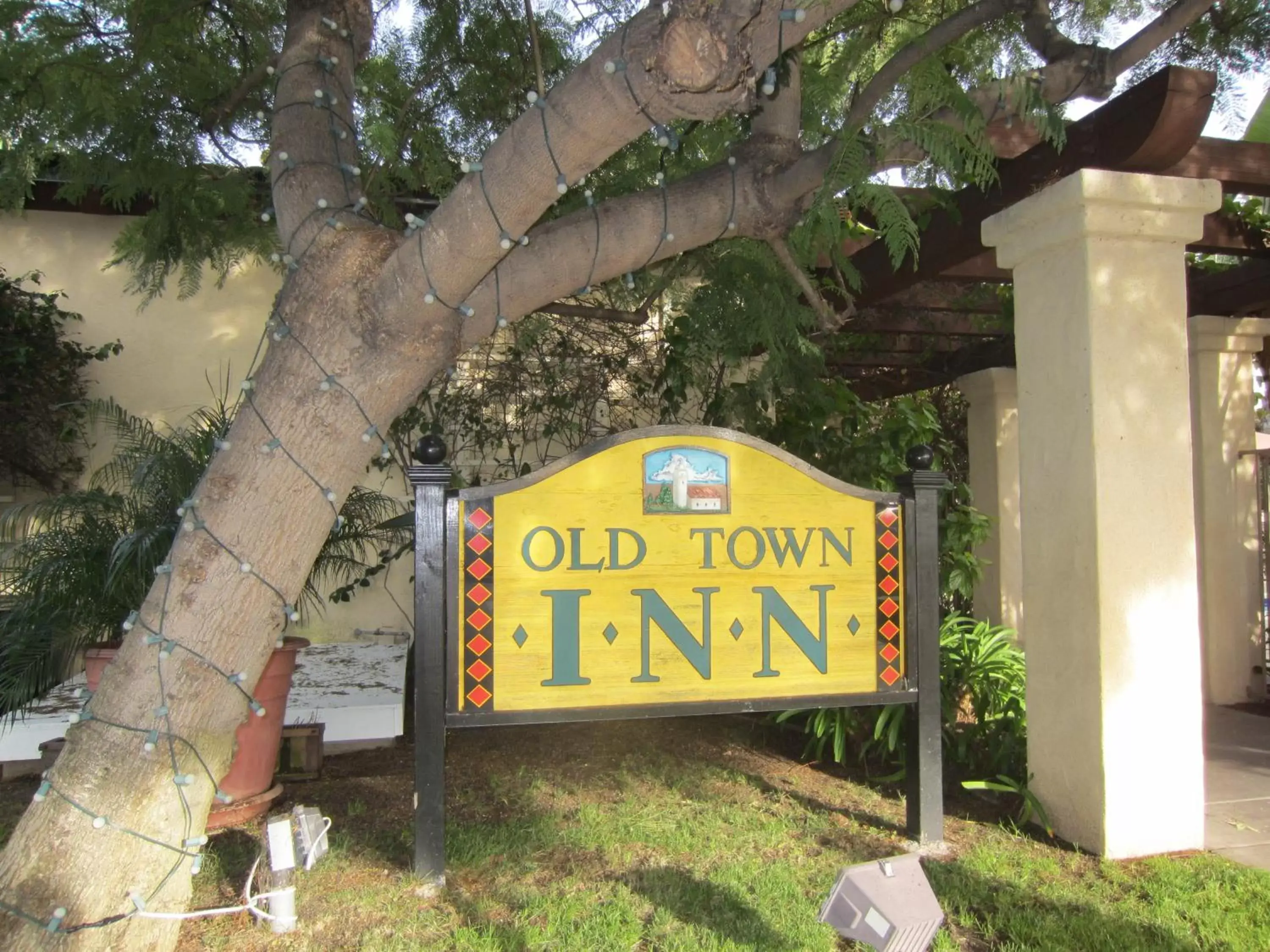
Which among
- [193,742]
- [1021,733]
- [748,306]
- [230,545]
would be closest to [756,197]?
[748,306]

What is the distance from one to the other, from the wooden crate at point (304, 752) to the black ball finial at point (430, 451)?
2.19 metres

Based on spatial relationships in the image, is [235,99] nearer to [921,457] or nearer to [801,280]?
[801,280]

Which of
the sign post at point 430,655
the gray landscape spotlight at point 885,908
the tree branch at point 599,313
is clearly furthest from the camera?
the tree branch at point 599,313

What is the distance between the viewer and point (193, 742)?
2.79 meters

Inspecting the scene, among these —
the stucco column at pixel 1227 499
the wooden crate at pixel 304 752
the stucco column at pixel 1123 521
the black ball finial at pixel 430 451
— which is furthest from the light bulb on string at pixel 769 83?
the stucco column at pixel 1227 499

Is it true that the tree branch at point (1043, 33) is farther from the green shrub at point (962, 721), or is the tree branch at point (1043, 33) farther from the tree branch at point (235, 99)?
the tree branch at point (235, 99)

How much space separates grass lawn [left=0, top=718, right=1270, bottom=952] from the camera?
308 centimetres

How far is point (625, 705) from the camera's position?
11.9ft

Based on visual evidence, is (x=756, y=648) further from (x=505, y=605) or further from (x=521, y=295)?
(x=521, y=295)

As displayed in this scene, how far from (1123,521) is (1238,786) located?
1951 millimetres

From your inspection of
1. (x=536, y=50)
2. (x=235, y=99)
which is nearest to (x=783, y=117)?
(x=536, y=50)

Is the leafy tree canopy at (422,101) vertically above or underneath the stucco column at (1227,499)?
above

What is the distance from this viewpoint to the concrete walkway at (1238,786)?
3.91m

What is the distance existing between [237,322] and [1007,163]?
5.76m
